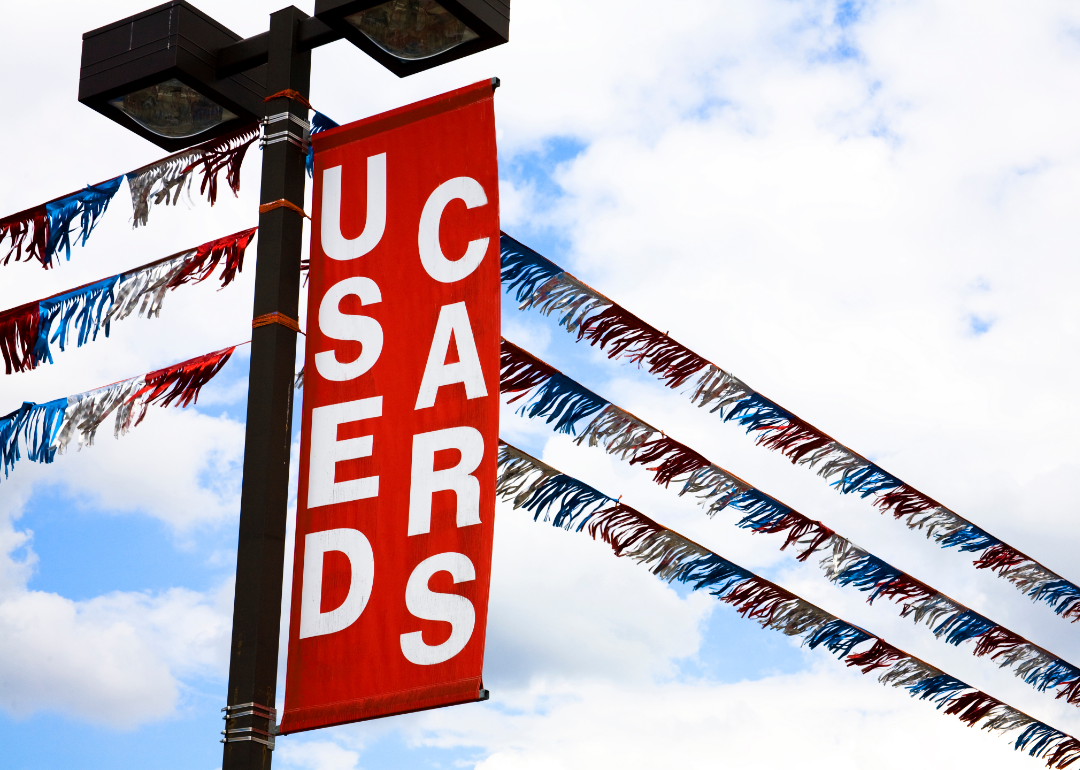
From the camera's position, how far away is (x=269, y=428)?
561 cm

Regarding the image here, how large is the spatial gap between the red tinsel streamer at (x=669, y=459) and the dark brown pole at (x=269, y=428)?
2.73 m

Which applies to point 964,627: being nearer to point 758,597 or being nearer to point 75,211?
point 758,597

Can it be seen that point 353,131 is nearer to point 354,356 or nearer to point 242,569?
point 354,356

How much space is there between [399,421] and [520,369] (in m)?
2.33

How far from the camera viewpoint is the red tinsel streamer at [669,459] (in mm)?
7918

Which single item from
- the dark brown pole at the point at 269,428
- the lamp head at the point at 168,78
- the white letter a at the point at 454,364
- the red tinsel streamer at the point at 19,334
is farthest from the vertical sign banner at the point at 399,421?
the red tinsel streamer at the point at 19,334

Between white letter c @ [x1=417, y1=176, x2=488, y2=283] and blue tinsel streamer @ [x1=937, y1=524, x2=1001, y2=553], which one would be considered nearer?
white letter c @ [x1=417, y1=176, x2=488, y2=283]

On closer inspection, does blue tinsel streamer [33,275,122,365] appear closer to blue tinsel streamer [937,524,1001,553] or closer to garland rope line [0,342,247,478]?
garland rope line [0,342,247,478]

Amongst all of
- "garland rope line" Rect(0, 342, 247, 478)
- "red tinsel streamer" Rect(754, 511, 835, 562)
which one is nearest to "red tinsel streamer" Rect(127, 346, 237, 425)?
"garland rope line" Rect(0, 342, 247, 478)

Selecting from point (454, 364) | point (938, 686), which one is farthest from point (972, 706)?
point (454, 364)

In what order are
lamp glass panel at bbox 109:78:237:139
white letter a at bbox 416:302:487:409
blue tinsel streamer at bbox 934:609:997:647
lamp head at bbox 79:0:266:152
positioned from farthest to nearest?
1. blue tinsel streamer at bbox 934:609:997:647
2. lamp glass panel at bbox 109:78:237:139
3. lamp head at bbox 79:0:266:152
4. white letter a at bbox 416:302:487:409

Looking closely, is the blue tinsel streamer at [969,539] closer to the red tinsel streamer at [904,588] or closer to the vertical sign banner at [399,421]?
the red tinsel streamer at [904,588]

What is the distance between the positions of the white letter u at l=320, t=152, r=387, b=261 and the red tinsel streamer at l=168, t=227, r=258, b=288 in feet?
2.80

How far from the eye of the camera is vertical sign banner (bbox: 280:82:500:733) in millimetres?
4895
